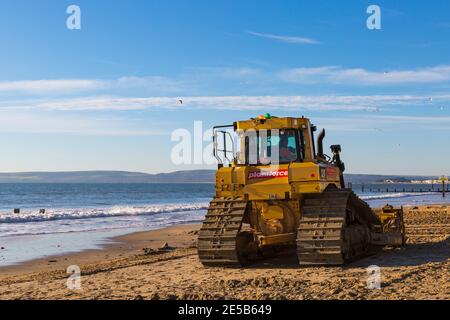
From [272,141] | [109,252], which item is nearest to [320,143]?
[272,141]

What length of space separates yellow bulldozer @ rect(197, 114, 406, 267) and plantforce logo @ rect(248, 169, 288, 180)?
0.02 meters

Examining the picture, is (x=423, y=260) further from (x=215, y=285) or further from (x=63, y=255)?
(x=63, y=255)

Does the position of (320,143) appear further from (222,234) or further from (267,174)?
(222,234)

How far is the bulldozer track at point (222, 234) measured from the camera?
1361 cm

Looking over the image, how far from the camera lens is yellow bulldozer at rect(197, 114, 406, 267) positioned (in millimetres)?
13406

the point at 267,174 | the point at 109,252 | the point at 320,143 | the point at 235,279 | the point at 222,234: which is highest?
the point at 320,143

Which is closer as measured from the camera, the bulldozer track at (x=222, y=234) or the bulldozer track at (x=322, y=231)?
the bulldozer track at (x=322, y=231)

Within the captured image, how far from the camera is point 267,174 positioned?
1422 cm

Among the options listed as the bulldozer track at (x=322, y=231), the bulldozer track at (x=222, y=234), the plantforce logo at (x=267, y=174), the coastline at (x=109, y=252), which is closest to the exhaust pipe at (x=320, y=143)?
the bulldozer track at (x=322, y=231)

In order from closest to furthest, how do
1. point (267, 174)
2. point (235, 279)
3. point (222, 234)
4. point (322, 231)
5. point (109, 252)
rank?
point (235, 279) < point (322, 231) < point (222, 234) < point (267, 174) < point (109, 252)

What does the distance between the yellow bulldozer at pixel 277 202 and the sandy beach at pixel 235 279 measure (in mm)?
429

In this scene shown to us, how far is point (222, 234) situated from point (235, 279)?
1721 mm

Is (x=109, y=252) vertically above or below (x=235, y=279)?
below

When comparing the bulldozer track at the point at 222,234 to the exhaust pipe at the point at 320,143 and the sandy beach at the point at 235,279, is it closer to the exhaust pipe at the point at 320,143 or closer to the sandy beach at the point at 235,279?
the sandy beach at the point at 235,279
